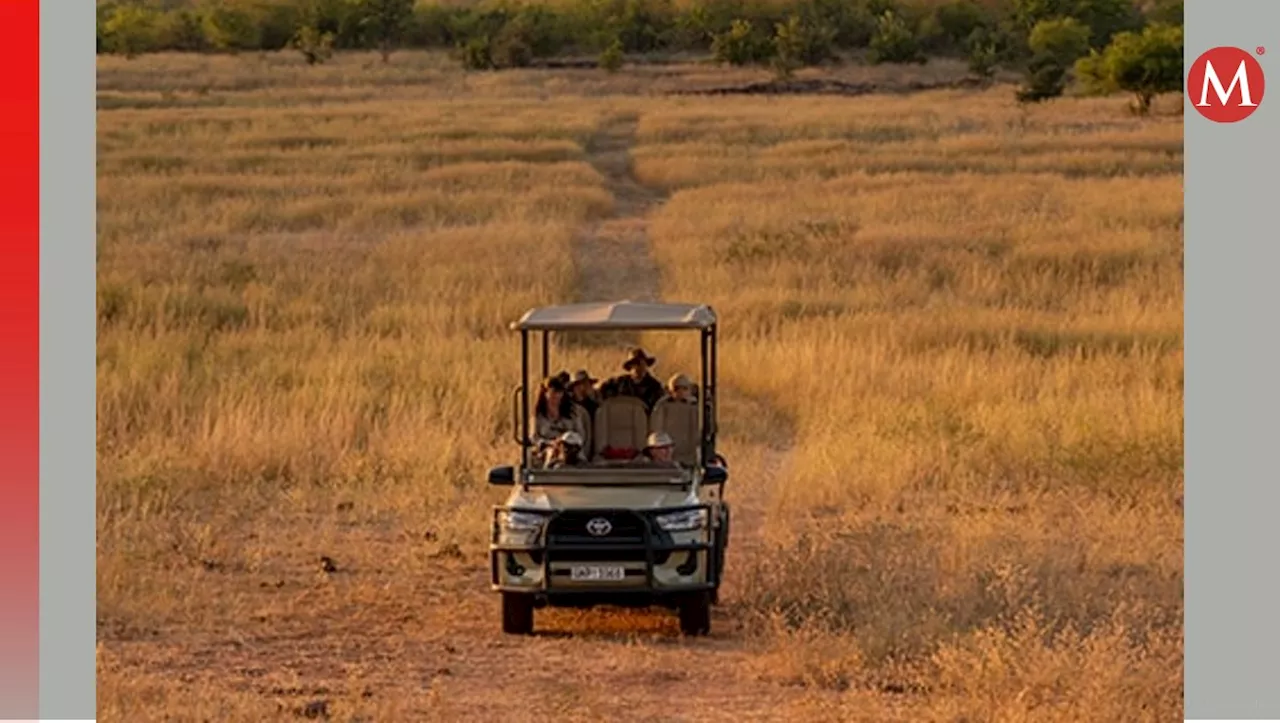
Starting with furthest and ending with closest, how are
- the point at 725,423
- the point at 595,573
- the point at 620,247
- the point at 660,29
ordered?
the point at 660,29
the point at 620,247
the point at 725,423
the point at 595,573

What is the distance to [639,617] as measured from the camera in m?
10.0

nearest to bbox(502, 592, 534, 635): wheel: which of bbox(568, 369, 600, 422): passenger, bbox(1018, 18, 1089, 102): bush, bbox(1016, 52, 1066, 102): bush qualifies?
bbox(568, 369, 600, 422): passenger

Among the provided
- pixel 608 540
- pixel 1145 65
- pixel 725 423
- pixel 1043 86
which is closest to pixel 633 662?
pixel 608 540

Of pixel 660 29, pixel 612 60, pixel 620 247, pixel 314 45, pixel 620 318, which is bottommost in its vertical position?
pixel 620 247

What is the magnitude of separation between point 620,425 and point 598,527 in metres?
1.17

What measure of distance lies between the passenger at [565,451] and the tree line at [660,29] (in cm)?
6654

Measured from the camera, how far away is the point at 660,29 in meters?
102

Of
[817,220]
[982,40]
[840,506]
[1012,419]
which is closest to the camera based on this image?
[840,506]

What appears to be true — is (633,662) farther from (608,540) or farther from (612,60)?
(612,60)

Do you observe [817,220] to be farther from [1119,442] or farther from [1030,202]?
[1119,442]

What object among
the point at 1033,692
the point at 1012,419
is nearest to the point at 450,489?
the point at 1012,419

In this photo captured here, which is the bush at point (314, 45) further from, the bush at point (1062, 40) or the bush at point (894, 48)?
the bush at point (1062, 40)

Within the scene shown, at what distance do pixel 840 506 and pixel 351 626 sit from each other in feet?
12.7

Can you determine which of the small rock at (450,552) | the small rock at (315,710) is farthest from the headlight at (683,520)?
the small rock at (450,552)
